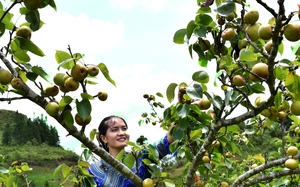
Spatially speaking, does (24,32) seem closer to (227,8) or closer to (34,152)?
(227,8)

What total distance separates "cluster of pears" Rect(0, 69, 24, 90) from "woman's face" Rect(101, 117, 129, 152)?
1366 mm

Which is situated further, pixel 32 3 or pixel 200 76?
pixel 200 76

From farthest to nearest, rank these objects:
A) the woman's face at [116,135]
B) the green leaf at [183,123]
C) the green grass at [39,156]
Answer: the green grass at [39,156] → the woman's face at [116,135] → the green leaf at [183,123]

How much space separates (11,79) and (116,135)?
137cm

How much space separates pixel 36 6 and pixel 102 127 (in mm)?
1577

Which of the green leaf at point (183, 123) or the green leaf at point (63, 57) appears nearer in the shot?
the green leaf at point (63, 57)

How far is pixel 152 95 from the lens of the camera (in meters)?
3.62

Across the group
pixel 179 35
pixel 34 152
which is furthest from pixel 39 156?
pixel 179 35

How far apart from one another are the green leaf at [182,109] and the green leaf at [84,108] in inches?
23.4

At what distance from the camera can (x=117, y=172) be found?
2500mm

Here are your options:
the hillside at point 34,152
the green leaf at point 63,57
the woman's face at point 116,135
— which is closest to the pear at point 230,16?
the green leaf at point 63,57

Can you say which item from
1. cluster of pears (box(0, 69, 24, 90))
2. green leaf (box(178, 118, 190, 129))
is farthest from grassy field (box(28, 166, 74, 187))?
cluster of pears (box(0, 69, 24, 90))

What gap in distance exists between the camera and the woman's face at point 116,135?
2.57 m

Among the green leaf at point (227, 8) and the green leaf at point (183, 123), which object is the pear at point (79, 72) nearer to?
the green leaf at point (227, 8)
